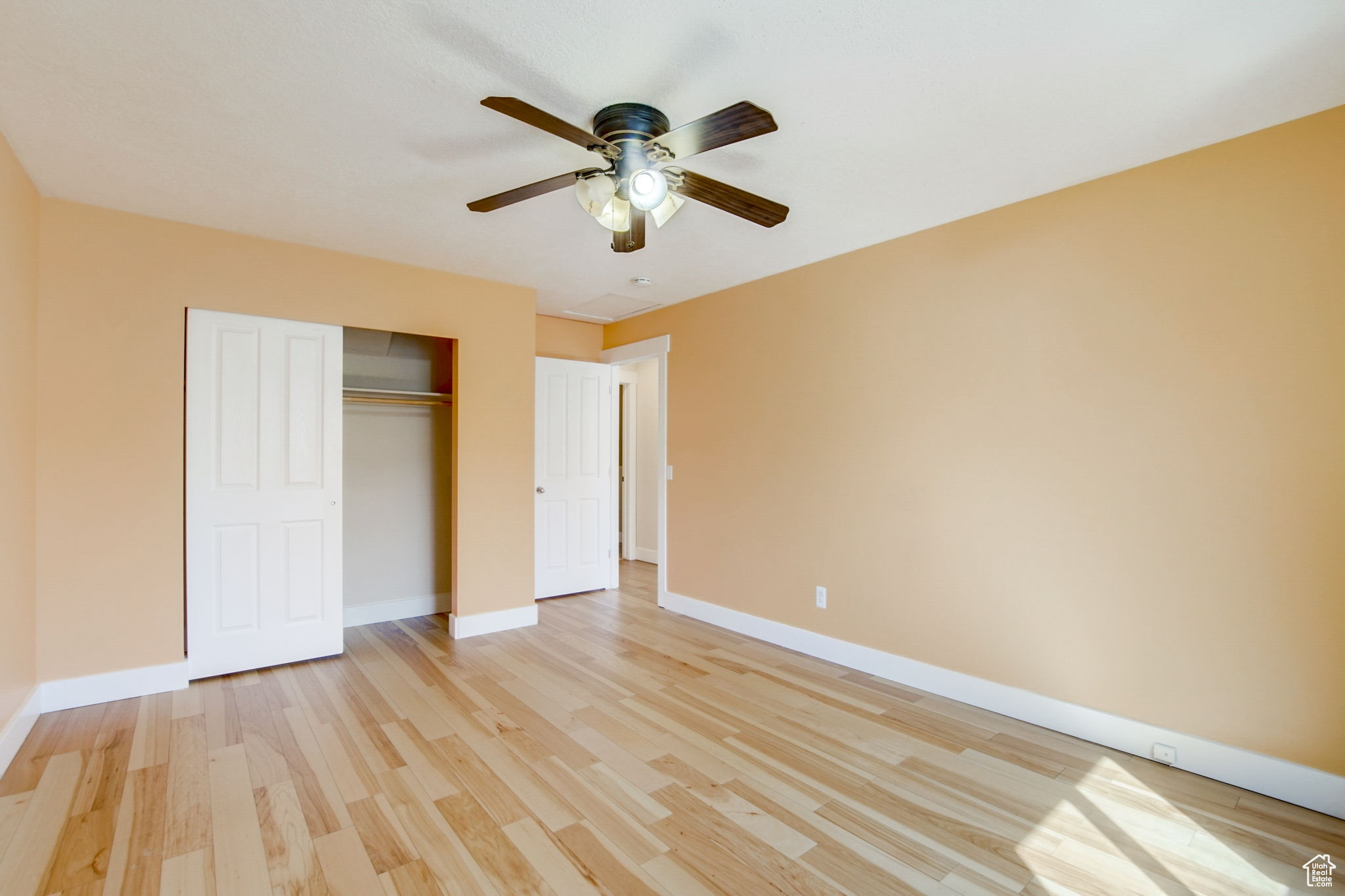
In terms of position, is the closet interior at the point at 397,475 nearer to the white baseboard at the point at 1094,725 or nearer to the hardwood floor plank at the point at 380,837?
the hardwood floor plank at the point at 380,837

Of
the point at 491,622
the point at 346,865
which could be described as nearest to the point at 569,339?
the point at 491,622

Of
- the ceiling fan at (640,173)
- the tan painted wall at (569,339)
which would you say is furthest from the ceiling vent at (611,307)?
the ceiling fan at (640,173)

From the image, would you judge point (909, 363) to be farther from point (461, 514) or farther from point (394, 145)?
point (461, 514)

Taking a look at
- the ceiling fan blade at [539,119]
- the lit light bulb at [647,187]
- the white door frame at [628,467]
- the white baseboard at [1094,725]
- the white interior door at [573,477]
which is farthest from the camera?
the white door frame at [628,467]

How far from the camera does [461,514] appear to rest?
13.9 feet

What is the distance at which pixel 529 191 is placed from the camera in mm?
2186

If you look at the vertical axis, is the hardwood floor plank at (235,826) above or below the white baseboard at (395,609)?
below

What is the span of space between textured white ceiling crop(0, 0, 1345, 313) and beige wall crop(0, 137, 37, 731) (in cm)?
22

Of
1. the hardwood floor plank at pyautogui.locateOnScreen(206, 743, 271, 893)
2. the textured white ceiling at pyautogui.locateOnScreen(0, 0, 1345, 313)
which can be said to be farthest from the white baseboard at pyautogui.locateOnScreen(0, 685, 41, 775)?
the textured white ceiling at pyautogui.locateOnScreen(0, 0, 1345, 313)

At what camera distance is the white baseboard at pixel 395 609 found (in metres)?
4.45

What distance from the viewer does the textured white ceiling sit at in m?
1.70

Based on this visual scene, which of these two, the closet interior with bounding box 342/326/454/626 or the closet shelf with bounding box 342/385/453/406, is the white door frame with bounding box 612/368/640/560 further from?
the closet shelf with bounding box 342/385/453/406

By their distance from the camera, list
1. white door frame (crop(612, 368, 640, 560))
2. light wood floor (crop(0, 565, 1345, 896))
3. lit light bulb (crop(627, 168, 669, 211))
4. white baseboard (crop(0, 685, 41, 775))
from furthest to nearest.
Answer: white door frame (crop(612, 368, 640, 560)), white baseboard (crop(0, 685, 41, 775)), lit light bulb (crop(627, 168, 669, 211)), light wood floor (crop(0, 565, 1345, 896))

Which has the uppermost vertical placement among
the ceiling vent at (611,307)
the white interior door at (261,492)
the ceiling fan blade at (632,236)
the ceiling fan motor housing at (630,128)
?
the ceiling vent at (611,307)
